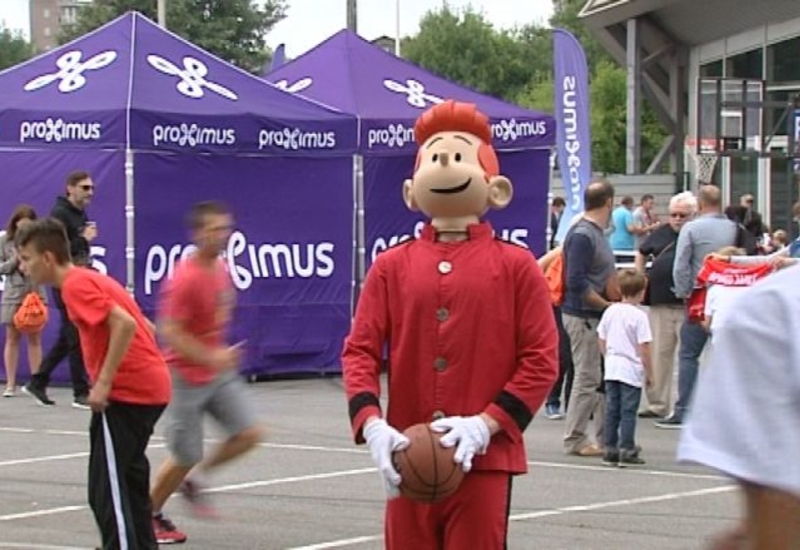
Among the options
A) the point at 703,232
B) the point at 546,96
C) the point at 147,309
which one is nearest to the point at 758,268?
the point at 703,232

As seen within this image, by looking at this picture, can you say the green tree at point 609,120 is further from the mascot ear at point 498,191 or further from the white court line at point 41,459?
the mascot ear at point 498,191

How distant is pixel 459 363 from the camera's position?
16.6 feet

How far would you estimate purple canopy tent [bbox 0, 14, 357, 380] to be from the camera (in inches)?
589

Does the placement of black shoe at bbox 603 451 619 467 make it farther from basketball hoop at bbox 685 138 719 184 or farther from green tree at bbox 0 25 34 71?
green tree at bbox 0 25 34 71

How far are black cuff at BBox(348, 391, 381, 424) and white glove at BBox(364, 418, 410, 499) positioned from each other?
0.13 meters

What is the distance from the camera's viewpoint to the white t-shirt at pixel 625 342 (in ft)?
34.0

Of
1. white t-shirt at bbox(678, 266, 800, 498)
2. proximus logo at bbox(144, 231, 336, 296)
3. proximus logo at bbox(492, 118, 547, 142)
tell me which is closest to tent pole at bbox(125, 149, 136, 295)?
proximus logo at bbox(144, 231, 336, 296)

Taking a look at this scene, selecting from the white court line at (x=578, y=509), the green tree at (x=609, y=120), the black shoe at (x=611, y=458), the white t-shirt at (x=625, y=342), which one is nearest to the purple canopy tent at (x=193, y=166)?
the black shoe at (x=611, y=458)

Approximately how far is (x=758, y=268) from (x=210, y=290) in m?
5.16

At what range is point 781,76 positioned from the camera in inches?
1372

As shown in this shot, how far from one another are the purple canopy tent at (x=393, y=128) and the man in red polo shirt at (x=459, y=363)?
11.1 meters

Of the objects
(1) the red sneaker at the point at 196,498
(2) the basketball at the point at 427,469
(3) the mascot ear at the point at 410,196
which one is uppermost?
(3) the mascot ear at the point at 410,196

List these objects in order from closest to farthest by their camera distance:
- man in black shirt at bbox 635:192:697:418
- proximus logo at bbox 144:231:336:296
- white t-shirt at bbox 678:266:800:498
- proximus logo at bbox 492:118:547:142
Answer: white t-shirt at bbox 678:266:800:498
man in black shirt at bbox 635:192:697:418
proximus logo at bbox 144:231:336:296
proximus logo at bbox 492:118:547:142

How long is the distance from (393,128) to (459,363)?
37.4ft
